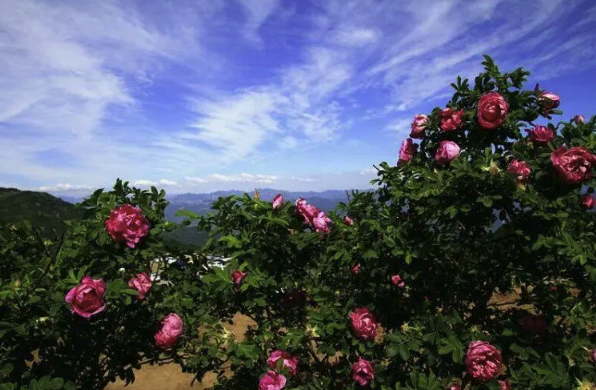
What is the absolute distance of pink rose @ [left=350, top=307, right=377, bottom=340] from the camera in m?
2.71

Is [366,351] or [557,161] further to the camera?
[366,351]

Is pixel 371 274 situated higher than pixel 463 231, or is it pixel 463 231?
pixel 463 231

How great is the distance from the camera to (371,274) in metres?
3.17

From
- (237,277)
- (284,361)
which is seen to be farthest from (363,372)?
(237,277)

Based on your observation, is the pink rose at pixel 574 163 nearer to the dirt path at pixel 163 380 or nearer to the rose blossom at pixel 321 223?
the rose blossom at pixel 321 223

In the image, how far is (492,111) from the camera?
2.78 m

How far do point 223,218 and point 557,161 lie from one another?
241 centimetres

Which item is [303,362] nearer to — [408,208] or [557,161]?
[408,208]

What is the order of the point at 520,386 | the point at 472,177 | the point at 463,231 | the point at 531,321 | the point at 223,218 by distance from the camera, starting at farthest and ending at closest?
the point at 223,218 → the point at 463,231 → the point at 531,321 → the point at 472,177 → the point at 520,386

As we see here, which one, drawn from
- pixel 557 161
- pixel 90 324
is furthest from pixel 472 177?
pixel 90 324

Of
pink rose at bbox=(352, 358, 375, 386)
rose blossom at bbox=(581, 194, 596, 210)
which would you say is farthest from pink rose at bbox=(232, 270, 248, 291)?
rose blossom at bbox=(581, 194, 596, 210)

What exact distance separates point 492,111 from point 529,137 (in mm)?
370

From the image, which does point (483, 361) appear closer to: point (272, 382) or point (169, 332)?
point (272, 382)

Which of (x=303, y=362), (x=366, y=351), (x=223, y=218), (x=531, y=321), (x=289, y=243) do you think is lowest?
(x=303, y=362)
